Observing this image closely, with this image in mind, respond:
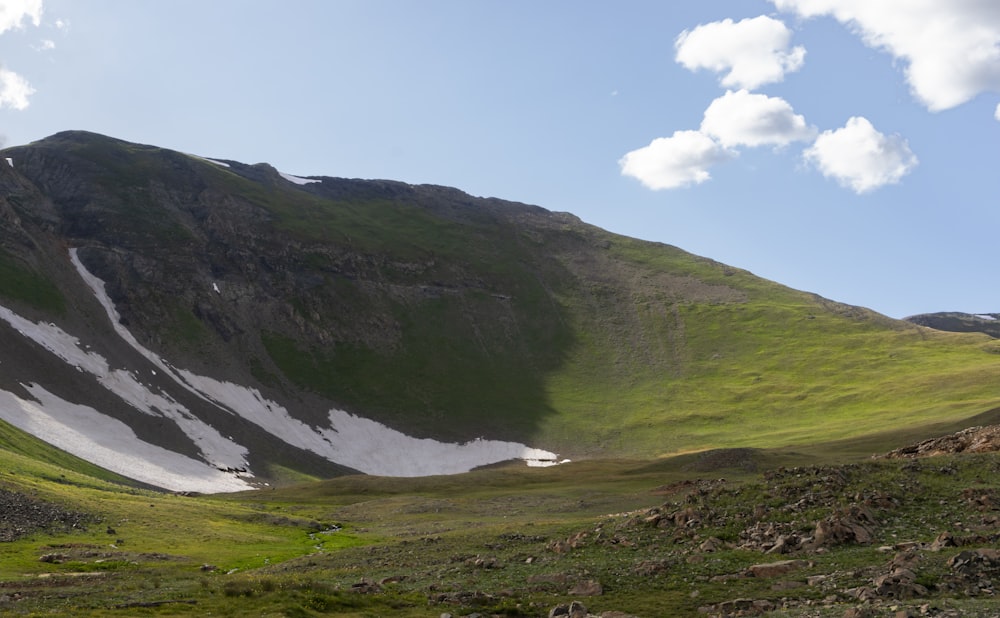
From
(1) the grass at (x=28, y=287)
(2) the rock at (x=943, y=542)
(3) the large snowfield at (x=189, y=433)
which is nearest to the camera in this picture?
(2) the rock at (x=943, y=542)

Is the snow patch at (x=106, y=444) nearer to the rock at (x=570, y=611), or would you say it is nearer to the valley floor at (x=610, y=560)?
the valley floor at (x=610, y=560)

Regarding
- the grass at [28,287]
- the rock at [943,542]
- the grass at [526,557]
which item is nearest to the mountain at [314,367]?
the grass at [28,287]

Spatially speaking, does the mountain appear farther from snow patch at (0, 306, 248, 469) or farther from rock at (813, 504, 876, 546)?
rock at (813, 504, 876, 546)

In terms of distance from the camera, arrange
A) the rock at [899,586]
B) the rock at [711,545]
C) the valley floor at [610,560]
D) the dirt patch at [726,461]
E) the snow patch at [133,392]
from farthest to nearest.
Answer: the snow patch at [133,392] → the dirt patch at [726,461] → the rock at [711,545] → the valley floor at [610,560] → the rock at [899,586]

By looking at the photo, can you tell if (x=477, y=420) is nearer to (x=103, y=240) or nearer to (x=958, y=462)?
(x=103, y=240)

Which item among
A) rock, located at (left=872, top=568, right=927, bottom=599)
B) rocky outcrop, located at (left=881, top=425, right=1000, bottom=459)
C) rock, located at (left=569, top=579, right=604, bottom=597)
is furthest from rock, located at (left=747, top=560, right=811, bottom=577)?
rocky outcrop, located at (left=881, top=425, right=1000, bottom=459)

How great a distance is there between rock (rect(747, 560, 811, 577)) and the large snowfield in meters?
88.7

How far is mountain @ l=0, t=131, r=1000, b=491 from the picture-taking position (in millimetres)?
121500

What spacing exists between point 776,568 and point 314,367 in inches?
5655

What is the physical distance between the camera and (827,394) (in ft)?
527

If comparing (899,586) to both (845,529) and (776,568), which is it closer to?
(776,568)

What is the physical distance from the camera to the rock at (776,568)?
3022 cm

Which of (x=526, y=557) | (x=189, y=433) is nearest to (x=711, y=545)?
(x=526, y=557)

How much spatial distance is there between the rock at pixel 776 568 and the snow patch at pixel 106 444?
8859cm
